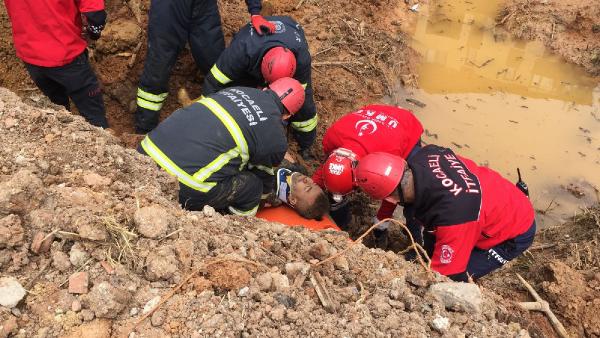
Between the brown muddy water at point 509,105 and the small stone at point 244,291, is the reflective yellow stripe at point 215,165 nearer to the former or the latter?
the small stone at point 244,291

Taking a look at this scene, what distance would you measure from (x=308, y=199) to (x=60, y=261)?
84.1 inches

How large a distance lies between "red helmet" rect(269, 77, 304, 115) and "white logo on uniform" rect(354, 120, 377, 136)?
1.70ft

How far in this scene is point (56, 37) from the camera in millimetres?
3529

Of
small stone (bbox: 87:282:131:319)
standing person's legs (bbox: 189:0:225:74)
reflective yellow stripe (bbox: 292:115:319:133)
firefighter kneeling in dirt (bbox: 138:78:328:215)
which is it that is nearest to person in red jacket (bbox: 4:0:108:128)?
standing person's legs (bbox: 189:0:225:74)

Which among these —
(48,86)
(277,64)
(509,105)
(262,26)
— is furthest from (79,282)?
(509,105)

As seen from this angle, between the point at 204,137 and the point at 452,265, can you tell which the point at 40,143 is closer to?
the point at 204,137

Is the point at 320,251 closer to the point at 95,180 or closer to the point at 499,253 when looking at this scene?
the point at 95,180

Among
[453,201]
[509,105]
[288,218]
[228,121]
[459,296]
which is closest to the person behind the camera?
[459,296]

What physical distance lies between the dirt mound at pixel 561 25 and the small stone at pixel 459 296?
19.6ft

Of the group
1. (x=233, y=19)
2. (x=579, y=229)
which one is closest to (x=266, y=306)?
(x=579, y=229)

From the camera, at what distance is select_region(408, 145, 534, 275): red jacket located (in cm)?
300

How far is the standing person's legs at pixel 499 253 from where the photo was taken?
11.5 feet

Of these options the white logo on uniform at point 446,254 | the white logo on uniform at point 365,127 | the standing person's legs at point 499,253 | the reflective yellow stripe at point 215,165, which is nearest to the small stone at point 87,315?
the reflective yellow stripe at point 215,165

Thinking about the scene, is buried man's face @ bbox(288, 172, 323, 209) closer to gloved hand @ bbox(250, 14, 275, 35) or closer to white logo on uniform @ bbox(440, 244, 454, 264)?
white logo on uniform @ bbox(440, 244, 454, 264)
